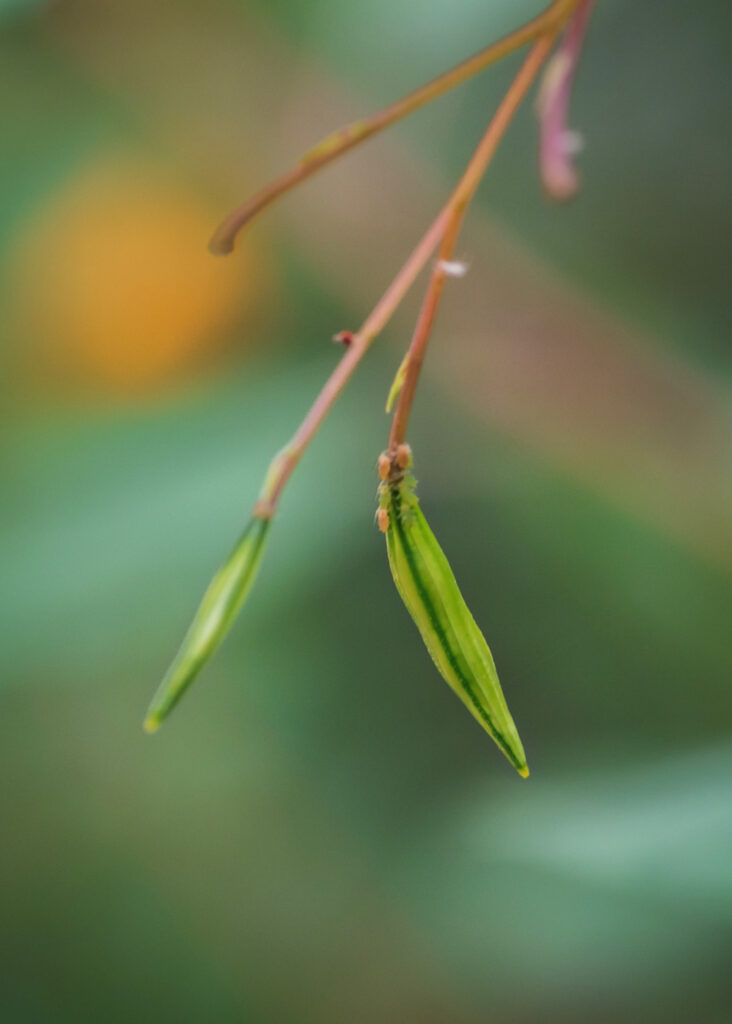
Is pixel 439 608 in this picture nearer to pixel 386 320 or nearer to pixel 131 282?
pixel 386 320

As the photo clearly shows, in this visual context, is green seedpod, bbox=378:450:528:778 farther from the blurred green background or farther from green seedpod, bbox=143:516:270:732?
the blurred green background

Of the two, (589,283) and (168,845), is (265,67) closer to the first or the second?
(589,283)

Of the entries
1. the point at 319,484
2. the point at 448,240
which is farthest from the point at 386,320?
the point at 319,484

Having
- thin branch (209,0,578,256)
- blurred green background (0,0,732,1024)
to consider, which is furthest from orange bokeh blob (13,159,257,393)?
thin branch (209,0,578,256)

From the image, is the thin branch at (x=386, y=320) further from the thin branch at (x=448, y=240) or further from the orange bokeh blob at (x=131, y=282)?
the orange bokeh blob at (x=131, y=282)

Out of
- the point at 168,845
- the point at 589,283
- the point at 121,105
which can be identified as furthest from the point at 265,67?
the point at 168,845

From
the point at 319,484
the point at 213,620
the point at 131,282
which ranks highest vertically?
the point at 131,282

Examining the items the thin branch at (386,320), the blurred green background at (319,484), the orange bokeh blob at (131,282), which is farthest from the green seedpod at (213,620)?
the orange bokeh blob at (131,282)
